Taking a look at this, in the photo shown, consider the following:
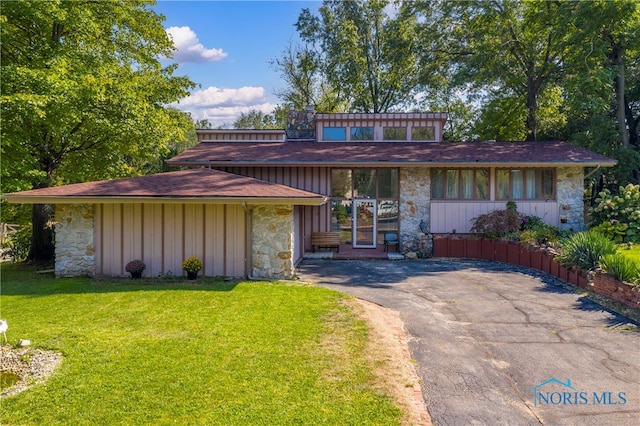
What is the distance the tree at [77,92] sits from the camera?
11281mm

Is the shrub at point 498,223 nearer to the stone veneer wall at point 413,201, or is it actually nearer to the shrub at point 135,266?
the stone veneer wall at point 413,201

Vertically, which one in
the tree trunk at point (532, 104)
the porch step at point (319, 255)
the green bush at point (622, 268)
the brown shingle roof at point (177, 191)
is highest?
the tree trunk at point (532, 104)

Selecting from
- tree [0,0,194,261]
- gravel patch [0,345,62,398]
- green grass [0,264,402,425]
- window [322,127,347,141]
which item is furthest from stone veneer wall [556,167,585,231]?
gravel patch [0,345,62,398]

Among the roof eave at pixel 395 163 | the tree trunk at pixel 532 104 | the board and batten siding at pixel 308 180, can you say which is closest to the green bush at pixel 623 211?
the roof eave at pixel 395 163

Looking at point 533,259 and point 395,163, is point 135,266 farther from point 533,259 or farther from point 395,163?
point 533,259

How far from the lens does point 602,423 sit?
3.96m

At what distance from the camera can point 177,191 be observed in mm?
10133

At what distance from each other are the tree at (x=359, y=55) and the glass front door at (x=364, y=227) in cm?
1582

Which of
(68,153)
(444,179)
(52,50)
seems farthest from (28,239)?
(444,179)

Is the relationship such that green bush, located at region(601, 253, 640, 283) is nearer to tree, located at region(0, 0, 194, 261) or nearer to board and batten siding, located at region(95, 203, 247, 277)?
board and batten siding, located at region(95, 203, 247, 277)

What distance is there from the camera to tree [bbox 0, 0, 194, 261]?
37.0ft

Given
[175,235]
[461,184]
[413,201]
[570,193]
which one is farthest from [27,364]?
[570,193]

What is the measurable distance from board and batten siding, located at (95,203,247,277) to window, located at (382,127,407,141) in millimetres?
9298

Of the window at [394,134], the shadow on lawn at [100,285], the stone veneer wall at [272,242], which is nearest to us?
the shadow on lawn at [100,285]
